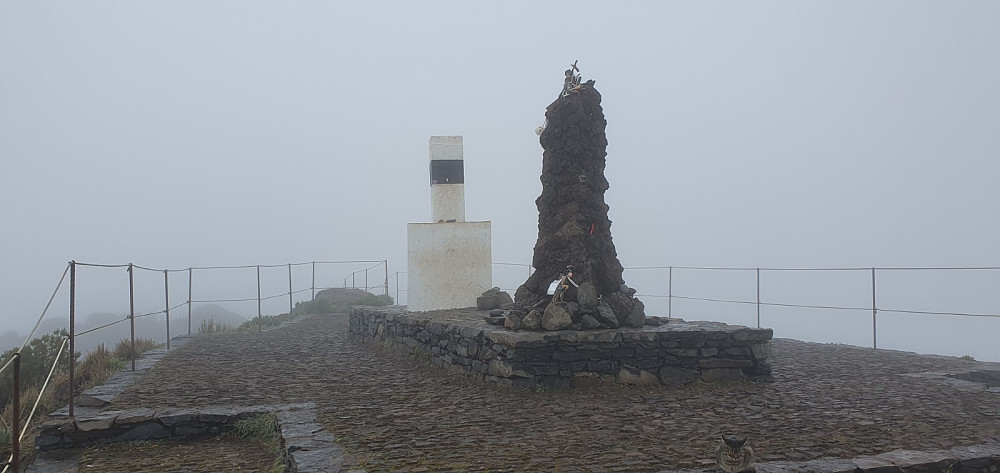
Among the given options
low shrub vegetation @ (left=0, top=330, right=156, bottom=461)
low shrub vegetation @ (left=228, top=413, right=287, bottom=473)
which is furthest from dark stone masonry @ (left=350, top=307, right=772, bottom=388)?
low shrub vegetation @ (left=0, top=330, right=156, bottom=461)

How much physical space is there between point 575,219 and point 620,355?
1913 mm

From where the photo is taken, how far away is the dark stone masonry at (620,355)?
308 inches

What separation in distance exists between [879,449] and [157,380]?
7.81 metres

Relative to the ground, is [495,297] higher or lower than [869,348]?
higher

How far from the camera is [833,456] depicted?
4.90 meters

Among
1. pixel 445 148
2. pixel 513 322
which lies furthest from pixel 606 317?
pixel 445 148

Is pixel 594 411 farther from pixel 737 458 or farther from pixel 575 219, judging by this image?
pixel 575 219

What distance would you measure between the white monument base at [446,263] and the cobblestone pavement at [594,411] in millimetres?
2055

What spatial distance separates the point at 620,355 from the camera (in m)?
7.99

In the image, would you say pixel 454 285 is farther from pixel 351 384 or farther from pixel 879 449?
pixel 879 449

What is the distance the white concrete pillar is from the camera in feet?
42.3

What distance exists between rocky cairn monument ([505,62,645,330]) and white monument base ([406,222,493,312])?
10.5 feet

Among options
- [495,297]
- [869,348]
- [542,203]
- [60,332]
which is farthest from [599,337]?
[60,332]

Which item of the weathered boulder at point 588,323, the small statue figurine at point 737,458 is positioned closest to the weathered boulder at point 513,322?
the weathered boulder at point 588,323
